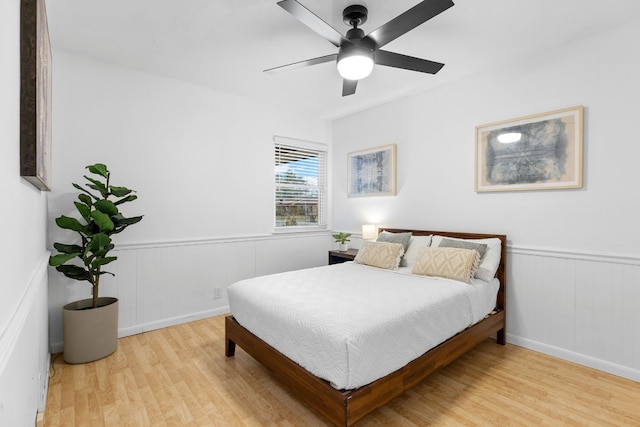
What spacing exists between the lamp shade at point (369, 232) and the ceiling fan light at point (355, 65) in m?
2.19

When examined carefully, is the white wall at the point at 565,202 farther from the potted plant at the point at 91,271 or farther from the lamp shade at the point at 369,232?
the potted plant at the point at 91,271

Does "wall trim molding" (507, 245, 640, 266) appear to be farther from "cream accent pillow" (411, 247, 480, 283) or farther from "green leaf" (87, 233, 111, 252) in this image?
"green leaf" (87, 233, 111, 252)

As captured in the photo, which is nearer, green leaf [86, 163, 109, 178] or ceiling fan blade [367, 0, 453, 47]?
ceiling fan blade [367, 0, 453, 47]

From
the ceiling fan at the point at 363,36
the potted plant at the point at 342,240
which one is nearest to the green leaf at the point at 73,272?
the ceiling fan at the point at 363,36

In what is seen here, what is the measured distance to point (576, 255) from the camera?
2590 millimetres

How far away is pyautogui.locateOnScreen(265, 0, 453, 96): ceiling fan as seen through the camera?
1727 millimetres

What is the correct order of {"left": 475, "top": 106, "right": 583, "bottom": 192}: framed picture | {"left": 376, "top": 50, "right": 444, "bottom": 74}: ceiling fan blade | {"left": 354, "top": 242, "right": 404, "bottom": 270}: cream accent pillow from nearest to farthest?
{"left": 376, "top": 50, "right": 444, "bottom": 74}: ceiling fan blade
{"left": 475, "top": 106, "right": 583, "bottom": 192}: framed picture
{"left": 354, "top": 242, "right": 404, "bottom": 270}: cream accent pillow

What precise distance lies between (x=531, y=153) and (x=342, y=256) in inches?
92.1

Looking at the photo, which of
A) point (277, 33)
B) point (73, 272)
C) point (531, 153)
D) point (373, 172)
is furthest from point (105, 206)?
point (531, 153)

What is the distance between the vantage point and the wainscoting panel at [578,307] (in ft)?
7.77

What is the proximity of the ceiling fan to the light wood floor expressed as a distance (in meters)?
2.28

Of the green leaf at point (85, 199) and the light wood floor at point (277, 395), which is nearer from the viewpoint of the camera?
the light wood floor at point (277, 395)

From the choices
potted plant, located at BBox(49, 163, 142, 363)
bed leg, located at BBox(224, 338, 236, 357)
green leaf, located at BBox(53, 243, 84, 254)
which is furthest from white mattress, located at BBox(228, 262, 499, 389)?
green leaf, located at BBox(53, 243, 84, 254)

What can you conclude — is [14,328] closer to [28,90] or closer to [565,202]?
[28,90]
